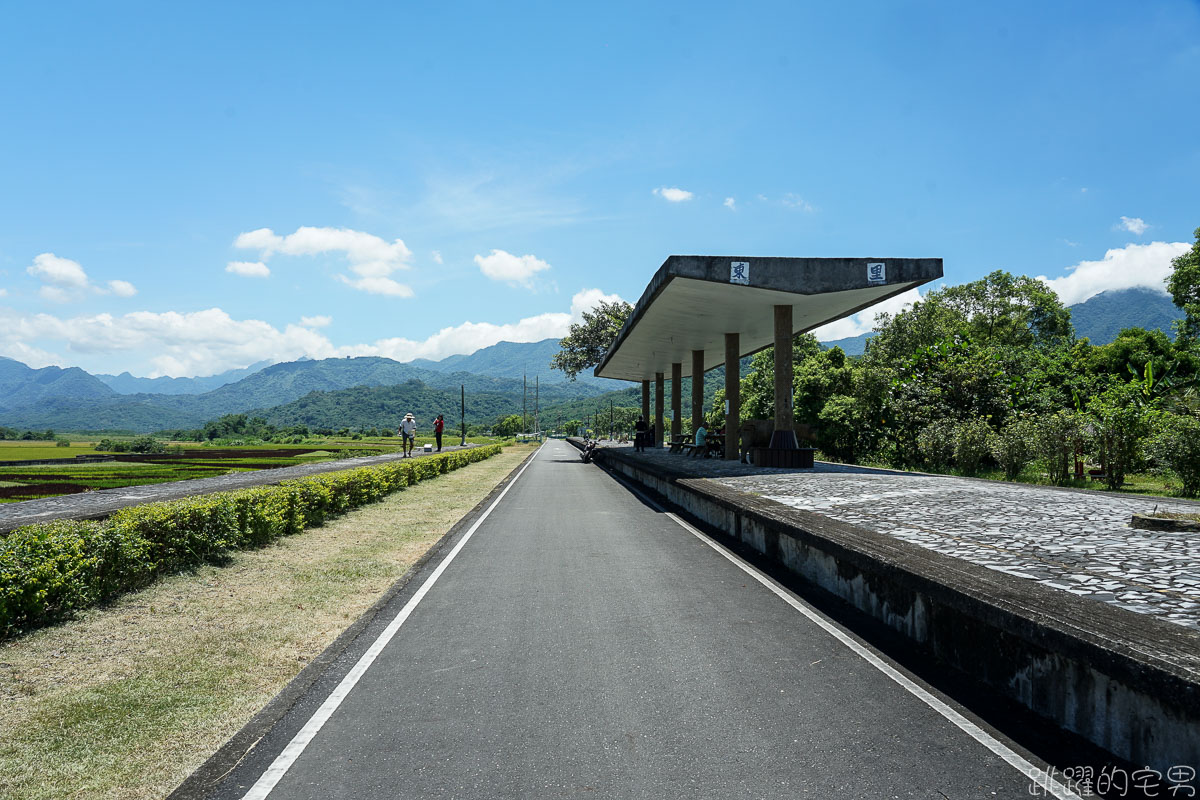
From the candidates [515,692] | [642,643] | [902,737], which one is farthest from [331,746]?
[902,737]

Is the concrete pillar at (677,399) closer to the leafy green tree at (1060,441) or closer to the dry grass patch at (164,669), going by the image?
the leafy green tree at (1060,441)

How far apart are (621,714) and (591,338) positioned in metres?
43.3

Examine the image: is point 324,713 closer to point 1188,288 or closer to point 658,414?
point 658,414

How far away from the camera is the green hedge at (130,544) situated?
5.30 metres

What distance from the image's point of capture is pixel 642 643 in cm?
509

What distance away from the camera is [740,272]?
1639cm

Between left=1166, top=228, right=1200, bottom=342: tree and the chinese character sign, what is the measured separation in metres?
36.9

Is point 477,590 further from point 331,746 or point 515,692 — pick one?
point 331,746

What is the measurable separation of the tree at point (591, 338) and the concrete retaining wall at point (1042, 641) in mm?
39499

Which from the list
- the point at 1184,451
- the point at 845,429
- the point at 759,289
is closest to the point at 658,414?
the point at 845,429

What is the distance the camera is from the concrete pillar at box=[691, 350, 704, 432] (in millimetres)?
30344

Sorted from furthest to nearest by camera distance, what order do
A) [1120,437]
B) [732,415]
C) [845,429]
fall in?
[845,429], [732,415], [1120,437]

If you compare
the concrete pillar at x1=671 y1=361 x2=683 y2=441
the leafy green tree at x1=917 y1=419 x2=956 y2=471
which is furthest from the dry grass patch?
the concrete pillar at x1=671 y1=361 x2=683 y2=441

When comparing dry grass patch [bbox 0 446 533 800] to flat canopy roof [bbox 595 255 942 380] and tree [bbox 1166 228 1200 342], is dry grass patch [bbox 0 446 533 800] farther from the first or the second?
tree [bbox 1166 228 1200 342]
